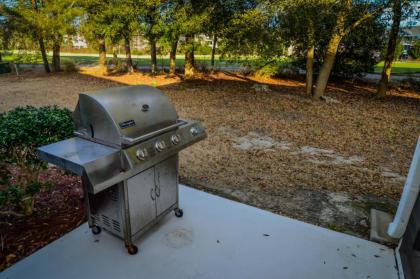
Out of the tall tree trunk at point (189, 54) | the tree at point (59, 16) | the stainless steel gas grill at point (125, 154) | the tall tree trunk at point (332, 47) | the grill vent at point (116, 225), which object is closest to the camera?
the stainless steel gas grill at point (125, 154)

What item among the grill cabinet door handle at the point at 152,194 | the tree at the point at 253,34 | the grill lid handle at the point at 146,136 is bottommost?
the grill cabinet door handle at the point at 152,194

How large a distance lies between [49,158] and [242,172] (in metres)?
3.01

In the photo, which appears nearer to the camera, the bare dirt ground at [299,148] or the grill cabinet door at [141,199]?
the grill cabinet door at [141,199]

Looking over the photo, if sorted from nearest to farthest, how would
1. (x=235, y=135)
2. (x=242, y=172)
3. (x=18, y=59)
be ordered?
1. (x=242, y=172)
2. (x=235, y=135)
3. (x=18, y=59)

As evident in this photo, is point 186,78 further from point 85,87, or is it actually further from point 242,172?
point 242,172

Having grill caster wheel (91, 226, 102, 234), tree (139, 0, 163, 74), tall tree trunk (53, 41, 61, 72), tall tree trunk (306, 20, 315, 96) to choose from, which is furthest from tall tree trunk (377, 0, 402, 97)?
tall tree trunk (53, 41, 61, 72)

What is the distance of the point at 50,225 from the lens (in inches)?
121

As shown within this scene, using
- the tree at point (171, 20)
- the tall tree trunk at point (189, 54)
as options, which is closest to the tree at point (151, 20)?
the tree at point (171, 20)

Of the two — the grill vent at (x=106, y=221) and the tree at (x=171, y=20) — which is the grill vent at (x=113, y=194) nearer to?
the grill vent at (x=106, y=221)

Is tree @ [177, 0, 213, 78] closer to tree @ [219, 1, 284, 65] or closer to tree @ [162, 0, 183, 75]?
tree @ [162, 0, 183, 75]

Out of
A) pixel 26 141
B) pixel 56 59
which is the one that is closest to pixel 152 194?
pixel 26 141

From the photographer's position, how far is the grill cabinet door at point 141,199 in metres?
2.49

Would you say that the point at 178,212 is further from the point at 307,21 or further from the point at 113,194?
the point at 307,21

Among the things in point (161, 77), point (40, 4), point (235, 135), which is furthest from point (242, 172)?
point (40, 4)
